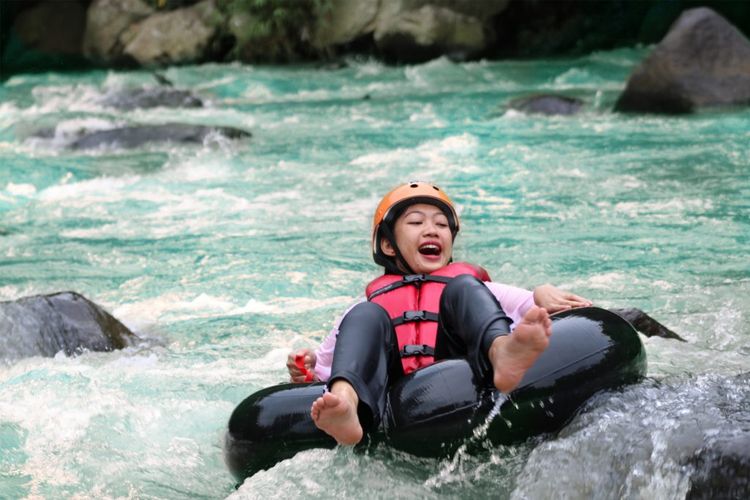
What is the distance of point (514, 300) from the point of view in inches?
158

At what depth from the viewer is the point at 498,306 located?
142 inches

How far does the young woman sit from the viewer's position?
3.27m

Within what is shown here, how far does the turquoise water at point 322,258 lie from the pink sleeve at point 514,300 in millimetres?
547

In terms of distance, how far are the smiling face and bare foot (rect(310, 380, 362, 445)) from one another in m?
0.96

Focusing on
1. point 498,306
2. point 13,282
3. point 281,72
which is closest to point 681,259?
point 498,306

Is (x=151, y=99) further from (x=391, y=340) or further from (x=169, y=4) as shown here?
(x=391, y=340)

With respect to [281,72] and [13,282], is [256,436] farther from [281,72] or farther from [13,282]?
[281,72]

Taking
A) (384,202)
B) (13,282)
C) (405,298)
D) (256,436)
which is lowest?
(13,282)

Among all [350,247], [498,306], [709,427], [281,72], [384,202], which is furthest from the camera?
[281,72]

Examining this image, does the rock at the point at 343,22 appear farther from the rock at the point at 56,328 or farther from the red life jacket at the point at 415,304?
the red life jacket at the point at 415,304

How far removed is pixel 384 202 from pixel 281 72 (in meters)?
15.1

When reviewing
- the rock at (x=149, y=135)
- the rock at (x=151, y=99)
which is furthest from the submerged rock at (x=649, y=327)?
the rock at (x=151, y=99)

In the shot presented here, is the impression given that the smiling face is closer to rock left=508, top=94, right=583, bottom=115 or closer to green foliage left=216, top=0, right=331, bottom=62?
rock left=508, top=94, right=583, bottom=115

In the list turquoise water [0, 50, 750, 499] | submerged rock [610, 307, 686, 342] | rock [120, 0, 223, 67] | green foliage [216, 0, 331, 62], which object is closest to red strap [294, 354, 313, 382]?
turquoise water [0, 50, 750, 499]
